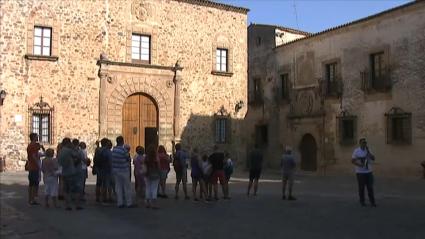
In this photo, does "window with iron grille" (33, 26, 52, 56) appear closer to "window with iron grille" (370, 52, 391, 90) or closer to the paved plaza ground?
the paved plaza ground

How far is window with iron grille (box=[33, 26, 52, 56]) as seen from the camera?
2170cm

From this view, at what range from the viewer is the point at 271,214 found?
1136 centimetres

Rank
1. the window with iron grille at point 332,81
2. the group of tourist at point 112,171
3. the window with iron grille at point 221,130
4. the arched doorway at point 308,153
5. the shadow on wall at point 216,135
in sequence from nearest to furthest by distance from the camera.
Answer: the group of tourist at point 112,171 → the shadow on wall at point 216,135 → the window with iron grille at point 221,130 → the window with iron grille at point 332,81 → the arched doorway at point 308,153

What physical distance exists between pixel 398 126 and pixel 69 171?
55.7 feet

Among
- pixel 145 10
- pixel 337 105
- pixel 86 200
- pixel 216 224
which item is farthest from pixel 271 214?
pixel 337 105

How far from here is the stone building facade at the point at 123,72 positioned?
69.7ft

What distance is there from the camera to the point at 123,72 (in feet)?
76.5

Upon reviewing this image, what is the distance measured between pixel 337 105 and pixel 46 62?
47.4 ft

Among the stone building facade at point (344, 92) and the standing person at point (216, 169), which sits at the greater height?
the stone building facade at point (344, 92)

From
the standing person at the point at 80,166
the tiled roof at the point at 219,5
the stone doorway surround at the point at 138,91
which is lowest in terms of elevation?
the standing person at the point at 80,166

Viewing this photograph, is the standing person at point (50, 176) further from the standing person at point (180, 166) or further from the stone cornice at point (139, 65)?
the stone cornice at point (139, 65)

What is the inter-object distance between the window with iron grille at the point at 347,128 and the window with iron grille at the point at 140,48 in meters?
10.2

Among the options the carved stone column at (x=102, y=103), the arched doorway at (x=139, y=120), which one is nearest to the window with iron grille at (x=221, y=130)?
the arched doorway at (x=139, y=120)

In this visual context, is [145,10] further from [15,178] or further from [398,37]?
[398,37]
